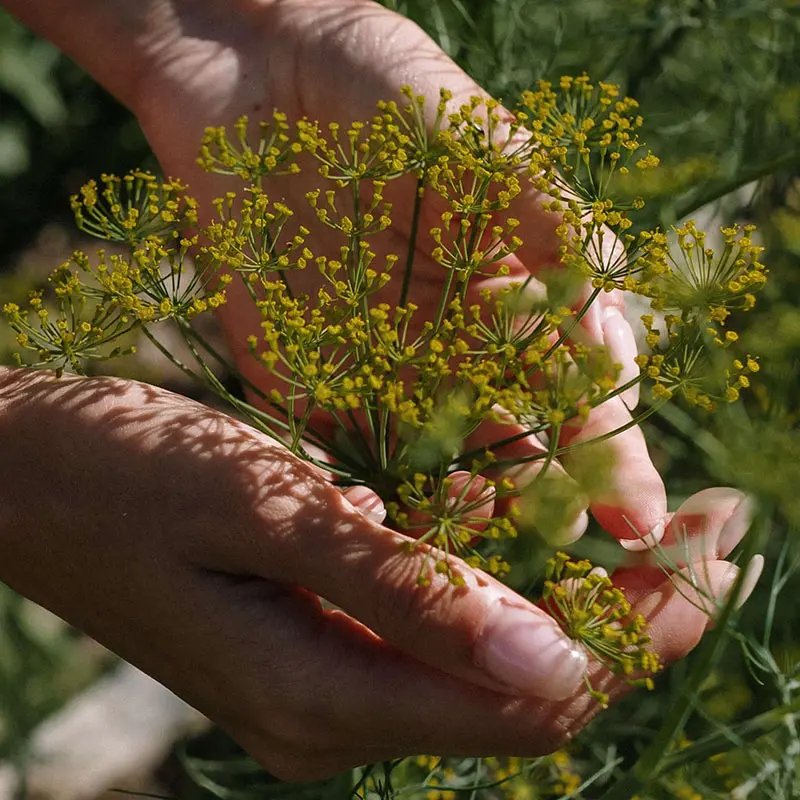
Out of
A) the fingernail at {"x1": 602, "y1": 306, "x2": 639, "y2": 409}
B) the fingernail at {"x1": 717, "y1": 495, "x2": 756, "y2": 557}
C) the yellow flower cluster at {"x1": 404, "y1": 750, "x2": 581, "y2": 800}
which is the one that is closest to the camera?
the fingernail at {"x1": 717, "y1": 495, "x2": 756, "y2": 557}

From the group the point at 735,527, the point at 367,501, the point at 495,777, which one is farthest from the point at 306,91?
the point at 495,777

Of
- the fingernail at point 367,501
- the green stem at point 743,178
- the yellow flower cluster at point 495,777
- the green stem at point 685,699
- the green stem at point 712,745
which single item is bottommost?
the yellow flower cluster at point 495,777

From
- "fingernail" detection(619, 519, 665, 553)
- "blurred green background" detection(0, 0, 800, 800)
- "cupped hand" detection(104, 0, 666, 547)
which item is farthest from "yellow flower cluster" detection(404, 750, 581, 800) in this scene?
"cupped hand" detection(104, 0, 666, 547)

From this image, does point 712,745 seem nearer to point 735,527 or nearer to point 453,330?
point 735,527

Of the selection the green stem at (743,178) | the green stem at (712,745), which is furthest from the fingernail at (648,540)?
the green stem at (743,178)

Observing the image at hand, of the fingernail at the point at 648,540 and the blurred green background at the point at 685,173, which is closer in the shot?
the fingernail at the point at 648,540

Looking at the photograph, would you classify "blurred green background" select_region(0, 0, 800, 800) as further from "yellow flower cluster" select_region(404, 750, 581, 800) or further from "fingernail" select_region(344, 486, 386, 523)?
"fingernail" select_region(344, 486, 386, 523)

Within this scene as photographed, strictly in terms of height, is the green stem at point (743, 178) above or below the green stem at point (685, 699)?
above

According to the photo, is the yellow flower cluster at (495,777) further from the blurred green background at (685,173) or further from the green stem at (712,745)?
the green stem at (712,745)
